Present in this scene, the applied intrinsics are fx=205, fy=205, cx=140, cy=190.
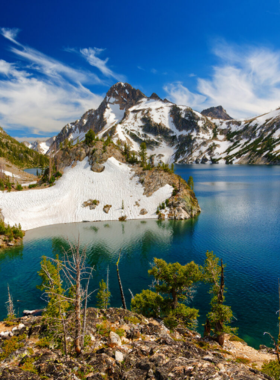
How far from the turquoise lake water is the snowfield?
6009mm

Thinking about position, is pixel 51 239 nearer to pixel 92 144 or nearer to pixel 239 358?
pixel 239 358

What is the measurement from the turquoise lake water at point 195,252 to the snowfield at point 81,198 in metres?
6.01

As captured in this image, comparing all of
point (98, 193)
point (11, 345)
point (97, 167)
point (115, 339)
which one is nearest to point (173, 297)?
point (115, 339)

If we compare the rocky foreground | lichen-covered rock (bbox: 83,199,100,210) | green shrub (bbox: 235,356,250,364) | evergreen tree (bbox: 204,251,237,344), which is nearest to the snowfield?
lichen-covered rock (bbox: 83,199,100,210)

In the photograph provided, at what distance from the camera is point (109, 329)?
20156 mm

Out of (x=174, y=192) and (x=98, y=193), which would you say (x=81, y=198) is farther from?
(x=174, y=192)

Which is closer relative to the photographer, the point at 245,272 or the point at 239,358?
the point at 239,358

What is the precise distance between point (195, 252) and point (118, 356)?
3610cm

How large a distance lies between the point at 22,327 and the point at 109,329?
829 cm

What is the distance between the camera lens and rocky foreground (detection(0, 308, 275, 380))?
12.7 m

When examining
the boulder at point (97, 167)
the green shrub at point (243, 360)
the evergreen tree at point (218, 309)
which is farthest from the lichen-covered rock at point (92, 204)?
the green shrub at point (243, 360)

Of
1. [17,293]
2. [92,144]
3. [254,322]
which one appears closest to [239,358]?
[254,322]

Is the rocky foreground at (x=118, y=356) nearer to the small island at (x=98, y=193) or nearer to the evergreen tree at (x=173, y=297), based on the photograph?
the evergreen tree at (x=173, y=297)

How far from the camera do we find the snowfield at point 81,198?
73.8 metres
